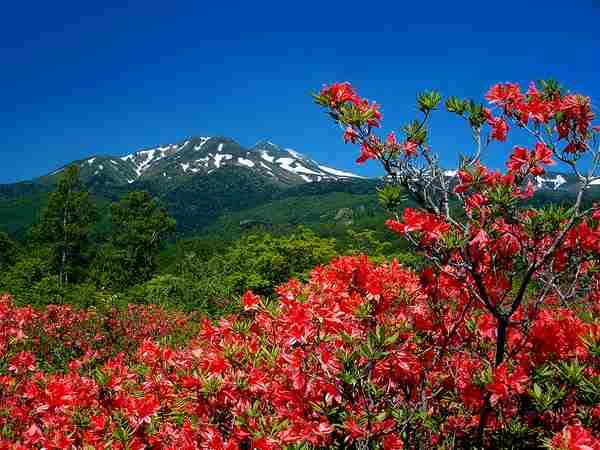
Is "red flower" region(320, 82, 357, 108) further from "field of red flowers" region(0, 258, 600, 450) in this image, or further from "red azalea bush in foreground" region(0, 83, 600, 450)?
"field of red flowers" region(0, 258, 600, 450)

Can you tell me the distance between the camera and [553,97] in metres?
3.42

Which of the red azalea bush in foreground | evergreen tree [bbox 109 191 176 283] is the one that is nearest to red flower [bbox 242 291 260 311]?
the red azalea bush in foreground

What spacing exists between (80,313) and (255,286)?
29.3 ft

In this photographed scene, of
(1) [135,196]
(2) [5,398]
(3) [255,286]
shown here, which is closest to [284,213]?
(1) [135,196]

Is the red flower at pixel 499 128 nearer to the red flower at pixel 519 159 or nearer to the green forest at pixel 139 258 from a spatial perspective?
the red flower at pixel 519 159

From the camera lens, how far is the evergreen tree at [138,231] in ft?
135

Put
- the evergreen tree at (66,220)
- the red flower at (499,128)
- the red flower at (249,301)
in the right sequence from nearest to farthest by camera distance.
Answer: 1. the red flower at (249,301)
2. the red flower at (499,128)
3. the evergreen tree at (66,220)

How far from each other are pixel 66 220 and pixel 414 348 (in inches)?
1664

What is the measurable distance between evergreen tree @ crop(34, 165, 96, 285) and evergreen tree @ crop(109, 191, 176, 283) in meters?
2.42

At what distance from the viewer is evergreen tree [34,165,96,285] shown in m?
39.0

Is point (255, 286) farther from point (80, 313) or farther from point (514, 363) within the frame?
point (514, 363)

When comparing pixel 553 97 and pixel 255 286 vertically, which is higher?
pixel 553 97

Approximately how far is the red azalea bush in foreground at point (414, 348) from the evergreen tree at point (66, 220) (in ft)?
128

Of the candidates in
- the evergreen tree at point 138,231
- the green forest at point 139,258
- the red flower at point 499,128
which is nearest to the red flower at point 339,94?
the red flower at point 499,128
